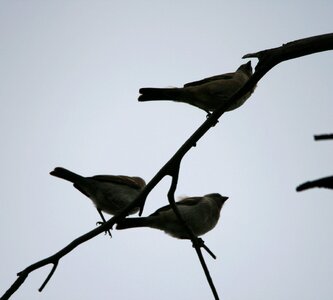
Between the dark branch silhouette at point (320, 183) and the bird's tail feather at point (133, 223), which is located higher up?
the bird's tail feather at point (133, 223)

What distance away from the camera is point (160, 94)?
614cm

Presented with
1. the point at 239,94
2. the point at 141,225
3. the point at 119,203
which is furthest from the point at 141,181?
the point at 239,94

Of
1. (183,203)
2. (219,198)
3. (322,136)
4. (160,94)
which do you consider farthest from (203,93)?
(322,136)

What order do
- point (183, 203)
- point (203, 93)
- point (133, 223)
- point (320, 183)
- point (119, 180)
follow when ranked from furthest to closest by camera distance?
1. point (119, 180)
2. point (183, 203)
3. point (203, 93)
4. point (133, 223)
5. point (320, 183)

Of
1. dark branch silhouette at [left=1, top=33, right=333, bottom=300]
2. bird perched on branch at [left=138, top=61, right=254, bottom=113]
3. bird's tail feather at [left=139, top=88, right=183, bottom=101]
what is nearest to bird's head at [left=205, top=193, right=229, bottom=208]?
bird perched on branch at [left=138, top=61, right=254, bottom=113]

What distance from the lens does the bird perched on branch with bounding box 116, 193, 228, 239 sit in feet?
19.9

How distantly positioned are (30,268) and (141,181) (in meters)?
4.58

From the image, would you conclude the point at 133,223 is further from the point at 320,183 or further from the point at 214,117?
the point at 320,183

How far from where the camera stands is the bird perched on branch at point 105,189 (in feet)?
23.6

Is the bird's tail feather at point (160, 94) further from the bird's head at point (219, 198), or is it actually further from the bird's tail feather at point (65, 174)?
the bird's tail feather at point (65, 174)

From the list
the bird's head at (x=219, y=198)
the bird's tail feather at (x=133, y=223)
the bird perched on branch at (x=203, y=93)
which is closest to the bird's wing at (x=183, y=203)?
the bird's tail feather at (x=133, y=223)

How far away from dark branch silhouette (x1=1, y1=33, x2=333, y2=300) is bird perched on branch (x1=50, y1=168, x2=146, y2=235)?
3.35m

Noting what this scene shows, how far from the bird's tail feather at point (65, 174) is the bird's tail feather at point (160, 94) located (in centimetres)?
201

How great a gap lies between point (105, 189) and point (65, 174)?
27.0 inches
